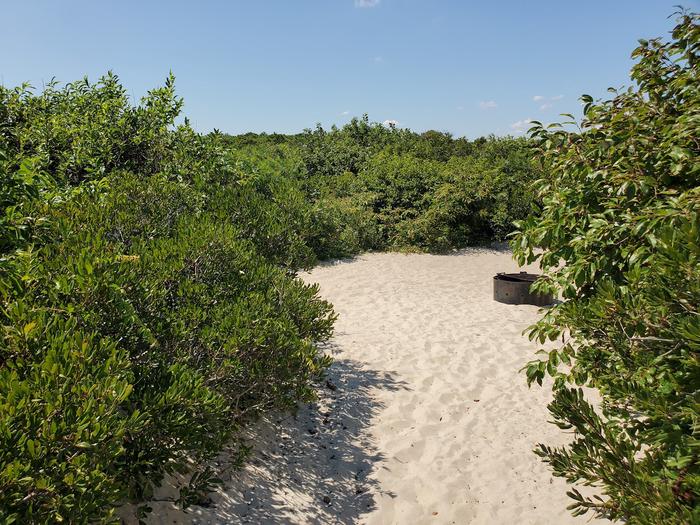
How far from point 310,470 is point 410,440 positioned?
3.78 feet

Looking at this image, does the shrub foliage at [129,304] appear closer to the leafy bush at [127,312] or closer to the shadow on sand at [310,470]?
the leafy bush at [127,312]

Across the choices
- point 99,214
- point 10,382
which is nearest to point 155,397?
point 10,382

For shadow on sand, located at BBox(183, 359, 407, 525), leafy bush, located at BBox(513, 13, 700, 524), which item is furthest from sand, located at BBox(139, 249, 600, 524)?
leafy bush, located at BBox(513, 13, 700, 524)

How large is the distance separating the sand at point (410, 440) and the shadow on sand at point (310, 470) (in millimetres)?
12

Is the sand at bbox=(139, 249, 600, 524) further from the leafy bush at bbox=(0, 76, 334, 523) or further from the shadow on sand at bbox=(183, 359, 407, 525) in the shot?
the leafy bush at bbox=(0, 76, 334, 523)

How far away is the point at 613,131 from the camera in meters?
3.33

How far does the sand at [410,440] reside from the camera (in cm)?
396

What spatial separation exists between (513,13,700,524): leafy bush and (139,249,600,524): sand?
151cm

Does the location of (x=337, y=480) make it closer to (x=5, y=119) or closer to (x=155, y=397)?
(x=155, y=397)

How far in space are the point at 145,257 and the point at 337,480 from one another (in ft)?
8.75

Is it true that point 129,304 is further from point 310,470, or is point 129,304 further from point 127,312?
point 310,470

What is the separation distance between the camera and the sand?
3.96 metres

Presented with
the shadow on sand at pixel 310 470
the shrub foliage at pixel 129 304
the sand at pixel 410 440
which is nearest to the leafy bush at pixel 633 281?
the sand at pixel 410 440

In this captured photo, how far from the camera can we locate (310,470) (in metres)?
4.48
